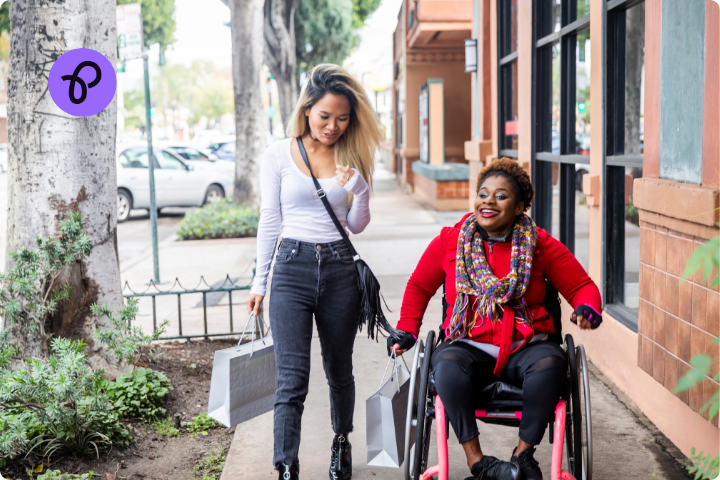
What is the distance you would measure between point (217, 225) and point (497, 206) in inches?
392

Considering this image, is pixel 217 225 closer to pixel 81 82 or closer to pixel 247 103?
pixel 247 103

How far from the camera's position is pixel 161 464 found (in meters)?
3.70

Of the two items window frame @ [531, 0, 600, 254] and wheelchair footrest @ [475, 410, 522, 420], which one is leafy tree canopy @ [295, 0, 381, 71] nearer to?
window frame @ [531, 0, 600, 254]

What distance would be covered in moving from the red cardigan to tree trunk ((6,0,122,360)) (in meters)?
2.10

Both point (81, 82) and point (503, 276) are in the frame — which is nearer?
point (503, 276)

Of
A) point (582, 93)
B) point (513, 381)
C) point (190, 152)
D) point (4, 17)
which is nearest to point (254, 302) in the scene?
point (513, 381)

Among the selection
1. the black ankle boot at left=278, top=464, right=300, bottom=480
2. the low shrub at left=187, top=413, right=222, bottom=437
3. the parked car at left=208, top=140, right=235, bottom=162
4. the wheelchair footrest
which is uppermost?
the parked car at left=208, top=140, right=235, bottom=162

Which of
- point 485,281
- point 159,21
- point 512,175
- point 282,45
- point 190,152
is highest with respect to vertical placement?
point 159,21

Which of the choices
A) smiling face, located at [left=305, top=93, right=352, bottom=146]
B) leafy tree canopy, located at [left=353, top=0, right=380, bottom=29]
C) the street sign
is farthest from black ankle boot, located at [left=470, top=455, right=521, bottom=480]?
leafy tree canopy, located at [left=353, top=0, right=380, bottom=29]

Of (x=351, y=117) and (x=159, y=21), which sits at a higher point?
(x=159, y=21)

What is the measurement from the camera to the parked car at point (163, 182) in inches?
584

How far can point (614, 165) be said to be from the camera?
4.77m

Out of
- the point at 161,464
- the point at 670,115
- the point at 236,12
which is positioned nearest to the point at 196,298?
the point at 161,464

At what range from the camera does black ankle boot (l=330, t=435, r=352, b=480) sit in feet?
11.2
